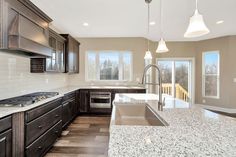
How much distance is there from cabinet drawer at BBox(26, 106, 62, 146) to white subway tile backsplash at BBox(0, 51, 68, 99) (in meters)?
0.72

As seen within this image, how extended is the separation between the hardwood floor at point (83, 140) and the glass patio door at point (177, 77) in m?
3.32

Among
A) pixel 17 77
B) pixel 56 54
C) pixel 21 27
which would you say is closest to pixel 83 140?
pixel 17 77

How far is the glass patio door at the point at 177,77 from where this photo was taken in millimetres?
6602

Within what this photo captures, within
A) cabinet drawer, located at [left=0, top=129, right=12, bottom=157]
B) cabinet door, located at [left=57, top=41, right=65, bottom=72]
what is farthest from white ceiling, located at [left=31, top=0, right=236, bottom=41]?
cabinet drawer, located at [left=0, top=129, right=12, bottom=157]

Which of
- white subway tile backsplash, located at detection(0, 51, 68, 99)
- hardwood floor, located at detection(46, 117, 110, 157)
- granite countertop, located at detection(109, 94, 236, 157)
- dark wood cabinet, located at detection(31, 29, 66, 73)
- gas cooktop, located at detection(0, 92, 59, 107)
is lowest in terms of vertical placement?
hardwood floor, located at detection(46, 117, 110, 157)

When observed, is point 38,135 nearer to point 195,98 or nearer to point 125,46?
point 125,46

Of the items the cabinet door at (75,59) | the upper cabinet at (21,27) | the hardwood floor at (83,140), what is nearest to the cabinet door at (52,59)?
the upper cabinet at (21,27)

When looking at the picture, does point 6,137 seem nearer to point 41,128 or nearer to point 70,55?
point 41,128

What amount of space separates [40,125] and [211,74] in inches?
240

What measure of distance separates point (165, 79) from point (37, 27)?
5.28 meters

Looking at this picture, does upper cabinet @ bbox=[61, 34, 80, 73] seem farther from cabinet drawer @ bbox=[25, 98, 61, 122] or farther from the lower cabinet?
cabinet drawer @ bbox=[25, 98, 61, 122]

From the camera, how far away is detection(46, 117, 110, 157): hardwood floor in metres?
2.76

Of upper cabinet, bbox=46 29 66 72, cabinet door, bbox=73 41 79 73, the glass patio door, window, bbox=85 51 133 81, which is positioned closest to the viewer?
upper cabinet, bbox=46 29 66 72

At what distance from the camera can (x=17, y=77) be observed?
2.89m
